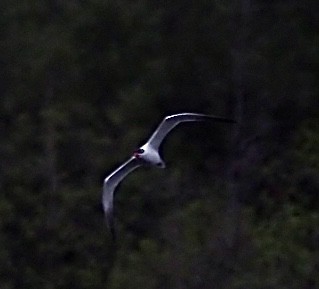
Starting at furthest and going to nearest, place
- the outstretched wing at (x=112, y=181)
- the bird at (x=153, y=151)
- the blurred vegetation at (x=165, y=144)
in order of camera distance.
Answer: the blurred vegetation at (x=165, y=144)
the outstretched wing at (x=112, y=181)
the bird at (x=153, y=151)

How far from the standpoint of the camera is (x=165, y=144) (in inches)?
673

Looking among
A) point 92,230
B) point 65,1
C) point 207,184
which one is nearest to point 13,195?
point 92,230

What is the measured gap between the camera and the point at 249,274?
1362 cm

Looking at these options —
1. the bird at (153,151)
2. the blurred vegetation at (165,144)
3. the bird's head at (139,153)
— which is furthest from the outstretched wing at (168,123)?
the blurred vegetation at (165,144)

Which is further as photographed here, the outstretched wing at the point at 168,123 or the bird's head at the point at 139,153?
the bird's head at the point at 139,153

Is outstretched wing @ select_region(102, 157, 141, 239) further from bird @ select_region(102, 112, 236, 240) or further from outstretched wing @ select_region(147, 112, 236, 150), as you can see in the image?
outstretched wing @ select_region(147, 112, 236, 150)

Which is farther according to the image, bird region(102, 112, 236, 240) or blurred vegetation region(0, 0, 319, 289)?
blurred vegetation region(0, 0, 319, 289)

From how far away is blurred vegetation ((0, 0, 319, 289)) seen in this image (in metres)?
14.3

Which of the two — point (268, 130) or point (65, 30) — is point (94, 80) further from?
point (268, 130)

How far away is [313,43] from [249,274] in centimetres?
483

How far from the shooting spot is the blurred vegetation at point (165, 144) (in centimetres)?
1431

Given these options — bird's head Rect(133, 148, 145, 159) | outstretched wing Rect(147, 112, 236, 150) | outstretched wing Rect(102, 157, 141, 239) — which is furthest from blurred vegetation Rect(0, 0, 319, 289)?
outstretched wing Rect(147, 112, 236, 150)

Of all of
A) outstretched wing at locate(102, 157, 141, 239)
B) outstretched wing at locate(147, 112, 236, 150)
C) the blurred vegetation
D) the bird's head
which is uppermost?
outstretched wing at locate(147, 112, 236, 150)

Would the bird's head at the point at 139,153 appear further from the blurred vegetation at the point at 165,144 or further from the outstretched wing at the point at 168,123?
the blurred vegetation at the point at 165,144
